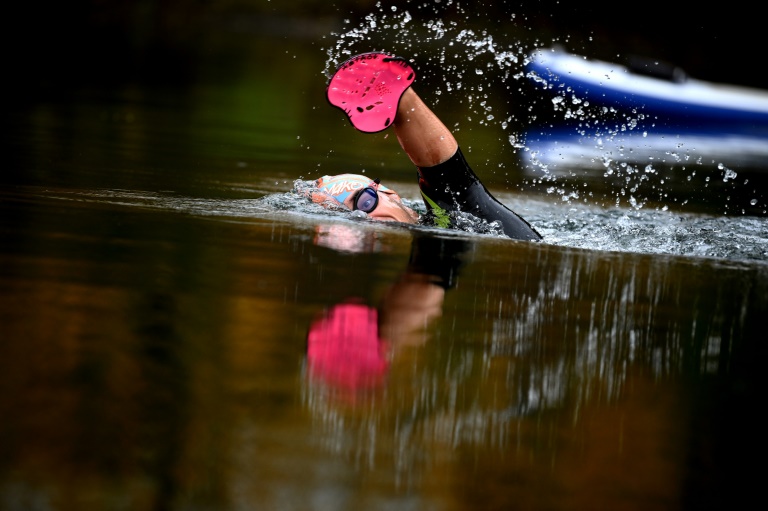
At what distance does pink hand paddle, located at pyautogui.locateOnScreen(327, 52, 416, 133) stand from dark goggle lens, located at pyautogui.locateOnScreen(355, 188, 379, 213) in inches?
20.9

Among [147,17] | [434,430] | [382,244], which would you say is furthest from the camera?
[147,17]

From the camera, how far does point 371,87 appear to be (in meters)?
6.41

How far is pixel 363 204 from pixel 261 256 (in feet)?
5.64

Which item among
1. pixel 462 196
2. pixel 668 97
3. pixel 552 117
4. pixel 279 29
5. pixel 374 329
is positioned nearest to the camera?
pixel 374 329

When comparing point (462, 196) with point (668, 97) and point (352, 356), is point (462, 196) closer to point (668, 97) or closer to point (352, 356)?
point (352, 356)

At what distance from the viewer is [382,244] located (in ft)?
19.3

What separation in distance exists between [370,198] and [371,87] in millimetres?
747

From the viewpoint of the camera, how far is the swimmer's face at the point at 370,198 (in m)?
6.84

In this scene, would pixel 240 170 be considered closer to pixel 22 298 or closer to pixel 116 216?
pixel 116 216

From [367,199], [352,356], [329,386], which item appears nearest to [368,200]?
[367,199]

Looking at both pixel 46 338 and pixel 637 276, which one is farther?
pixel 637 276

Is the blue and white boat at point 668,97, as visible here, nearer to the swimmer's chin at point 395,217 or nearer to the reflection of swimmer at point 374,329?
the swimmer's chin at point 395,217

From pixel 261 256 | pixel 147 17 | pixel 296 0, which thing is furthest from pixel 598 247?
pixel 296 0

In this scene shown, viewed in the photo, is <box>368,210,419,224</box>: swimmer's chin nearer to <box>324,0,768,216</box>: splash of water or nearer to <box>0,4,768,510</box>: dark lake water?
<box>0,4,768,510</box>: dark lake water
